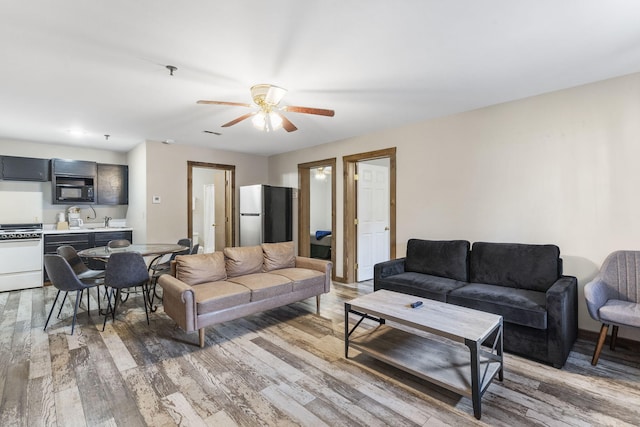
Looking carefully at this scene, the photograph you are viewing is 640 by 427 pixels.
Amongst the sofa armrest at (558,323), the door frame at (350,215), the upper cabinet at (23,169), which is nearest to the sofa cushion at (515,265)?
the sofa armrest at (558,323)

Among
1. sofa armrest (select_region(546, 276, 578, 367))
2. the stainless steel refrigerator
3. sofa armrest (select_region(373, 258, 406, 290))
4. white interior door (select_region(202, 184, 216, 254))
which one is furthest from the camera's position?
white interior door (select_region(202, 184, 216, 254))

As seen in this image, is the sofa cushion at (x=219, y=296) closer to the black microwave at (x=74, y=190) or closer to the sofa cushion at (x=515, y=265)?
the sofa cushion at (x=515, y=265)

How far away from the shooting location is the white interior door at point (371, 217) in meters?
5.16

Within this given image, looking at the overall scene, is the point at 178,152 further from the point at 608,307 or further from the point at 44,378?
the point at 608,307

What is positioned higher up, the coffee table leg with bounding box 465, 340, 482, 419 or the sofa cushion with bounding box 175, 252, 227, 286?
the sofa cushion with bounding box 175, 252, 227, 286

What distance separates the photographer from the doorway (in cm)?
566

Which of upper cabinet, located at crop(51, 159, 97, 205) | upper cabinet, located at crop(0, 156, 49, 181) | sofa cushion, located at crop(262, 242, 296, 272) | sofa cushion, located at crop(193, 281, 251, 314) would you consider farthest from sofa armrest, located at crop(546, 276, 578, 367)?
upper cabinet, located at crop(0, 156, 49, 181)

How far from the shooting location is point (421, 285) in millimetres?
3201

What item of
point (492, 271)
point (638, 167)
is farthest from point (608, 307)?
point (638, 167)

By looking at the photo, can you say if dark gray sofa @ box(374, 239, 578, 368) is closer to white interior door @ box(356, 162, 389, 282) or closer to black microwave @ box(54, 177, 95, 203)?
white interior door @ box(356, 162, 389, 282)

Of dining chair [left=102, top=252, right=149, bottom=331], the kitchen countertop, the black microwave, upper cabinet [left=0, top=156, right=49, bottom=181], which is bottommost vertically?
dining chair [left=102, top=252, right=149, bottom=331]

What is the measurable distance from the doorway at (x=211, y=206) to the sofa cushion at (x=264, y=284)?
2.61 metres

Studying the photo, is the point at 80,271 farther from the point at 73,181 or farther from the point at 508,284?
the point at 508,284

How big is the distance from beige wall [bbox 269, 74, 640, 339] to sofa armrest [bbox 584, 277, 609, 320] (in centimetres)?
32
